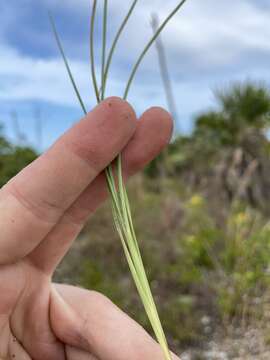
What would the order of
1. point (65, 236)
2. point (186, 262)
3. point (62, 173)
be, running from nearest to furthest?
point (62, 173), point (65, 236), point (186, 262)

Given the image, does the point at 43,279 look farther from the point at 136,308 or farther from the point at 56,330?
the point at 136,308

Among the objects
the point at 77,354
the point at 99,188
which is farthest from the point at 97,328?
the point at 99,188

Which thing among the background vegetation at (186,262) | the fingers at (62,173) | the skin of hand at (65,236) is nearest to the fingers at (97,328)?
the skin of hand at (65,236)

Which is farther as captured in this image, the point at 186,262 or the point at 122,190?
the point at 186,262

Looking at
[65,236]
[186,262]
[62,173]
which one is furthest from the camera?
[186,262]

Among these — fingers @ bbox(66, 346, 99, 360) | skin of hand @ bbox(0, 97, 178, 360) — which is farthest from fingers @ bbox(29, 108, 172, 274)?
fingers @ bbox(66, 346, 99, 360)

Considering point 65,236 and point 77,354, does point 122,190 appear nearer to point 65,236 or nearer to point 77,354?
point 65,236

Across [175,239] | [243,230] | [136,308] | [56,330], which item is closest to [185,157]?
[175,239]

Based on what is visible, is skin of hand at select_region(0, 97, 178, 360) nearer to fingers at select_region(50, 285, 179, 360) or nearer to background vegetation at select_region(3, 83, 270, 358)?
fingers at select_region(50, 285, 179, 360)

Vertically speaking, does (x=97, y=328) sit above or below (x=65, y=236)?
below
